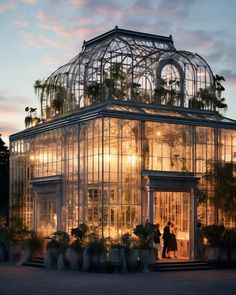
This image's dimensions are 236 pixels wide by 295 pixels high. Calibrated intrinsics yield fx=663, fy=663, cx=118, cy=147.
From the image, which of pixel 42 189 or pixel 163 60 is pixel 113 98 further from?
pixel 42 189

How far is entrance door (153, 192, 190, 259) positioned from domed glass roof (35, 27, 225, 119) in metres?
5.16

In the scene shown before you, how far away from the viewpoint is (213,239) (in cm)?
3189

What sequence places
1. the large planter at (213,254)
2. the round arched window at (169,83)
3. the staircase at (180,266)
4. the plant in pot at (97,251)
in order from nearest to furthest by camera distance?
the plant in pot at (97,251) → the staircase at (180,266) → the large planter at (213,254) → the round arched window at (169,83)

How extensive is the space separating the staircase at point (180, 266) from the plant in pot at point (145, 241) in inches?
15.9

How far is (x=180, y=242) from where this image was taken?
33.4m

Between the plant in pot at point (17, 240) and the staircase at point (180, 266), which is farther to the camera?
the plant in pot at point (17, 240)

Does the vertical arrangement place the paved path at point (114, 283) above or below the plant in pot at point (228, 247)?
below

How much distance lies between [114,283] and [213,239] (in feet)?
29.2

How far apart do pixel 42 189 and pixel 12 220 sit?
3211 millimetres

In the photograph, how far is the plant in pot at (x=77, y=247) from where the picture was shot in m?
29.8

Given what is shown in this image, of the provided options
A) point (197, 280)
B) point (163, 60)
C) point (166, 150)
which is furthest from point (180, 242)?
point (163, 60)

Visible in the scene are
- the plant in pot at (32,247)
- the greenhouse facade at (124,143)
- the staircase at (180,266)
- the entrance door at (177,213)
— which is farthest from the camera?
the plant in pot at (32,247)

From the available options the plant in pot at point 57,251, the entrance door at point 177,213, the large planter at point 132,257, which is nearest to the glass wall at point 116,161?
the entrance door at point 177,213

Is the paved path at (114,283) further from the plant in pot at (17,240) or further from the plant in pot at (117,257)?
the plant in pot at (17,240)
